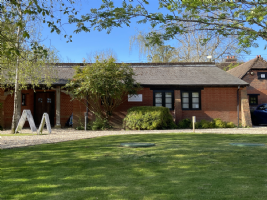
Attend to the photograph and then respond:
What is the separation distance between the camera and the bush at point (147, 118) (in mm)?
14367

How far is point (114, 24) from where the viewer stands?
17.8ft

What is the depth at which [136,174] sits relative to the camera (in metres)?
4.57

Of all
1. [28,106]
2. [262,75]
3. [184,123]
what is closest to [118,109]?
[184,123]

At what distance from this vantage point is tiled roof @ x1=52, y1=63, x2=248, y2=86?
1659 centimetres

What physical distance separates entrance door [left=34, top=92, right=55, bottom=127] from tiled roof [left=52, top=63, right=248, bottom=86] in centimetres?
167

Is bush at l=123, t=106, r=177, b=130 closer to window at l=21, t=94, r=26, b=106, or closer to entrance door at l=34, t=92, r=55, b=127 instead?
entrance door at l=34, t=92, r=55, b=127

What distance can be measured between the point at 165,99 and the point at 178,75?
2274 millimetres

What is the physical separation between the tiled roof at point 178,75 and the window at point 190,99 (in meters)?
0.78

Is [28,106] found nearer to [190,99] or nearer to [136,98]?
[136,98]

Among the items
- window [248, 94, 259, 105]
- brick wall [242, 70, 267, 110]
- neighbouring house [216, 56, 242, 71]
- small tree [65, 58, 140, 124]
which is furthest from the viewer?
neighbouring house [216, 56, 242, 71]

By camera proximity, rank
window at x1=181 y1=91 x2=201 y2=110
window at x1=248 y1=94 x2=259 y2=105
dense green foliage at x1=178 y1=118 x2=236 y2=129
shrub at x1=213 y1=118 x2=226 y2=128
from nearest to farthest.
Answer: dense green foliage at x1=178 y1=118 x2=236 y2=129 < shrub at x1=213 y1=118 x2=226 y2=128 < window at x1=181 y1=91 x2=201 y2=110 < window at x1=248 y1=94 x2=259 y2=105

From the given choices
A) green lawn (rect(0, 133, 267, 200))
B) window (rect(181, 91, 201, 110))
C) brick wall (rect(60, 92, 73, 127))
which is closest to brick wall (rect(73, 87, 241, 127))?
window (rect(181, 91, 201, 110))

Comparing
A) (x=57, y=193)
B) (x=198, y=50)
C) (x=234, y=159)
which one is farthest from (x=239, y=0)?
(x=198, y=50)

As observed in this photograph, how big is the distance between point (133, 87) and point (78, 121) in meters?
4.34
